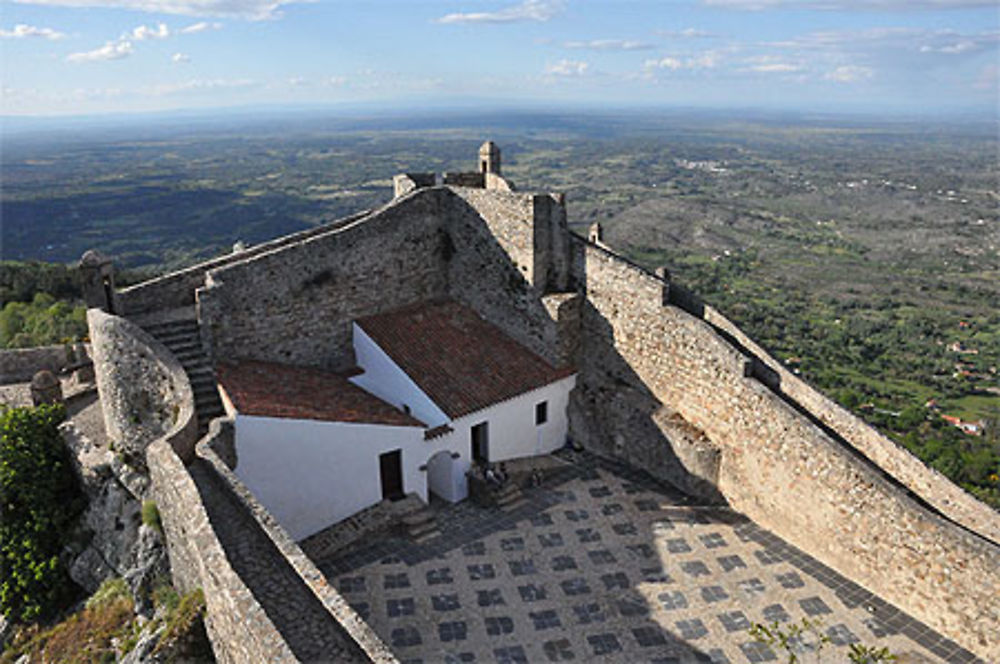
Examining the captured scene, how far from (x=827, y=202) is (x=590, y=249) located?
135 meters

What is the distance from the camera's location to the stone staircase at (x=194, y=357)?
1373 centimetres

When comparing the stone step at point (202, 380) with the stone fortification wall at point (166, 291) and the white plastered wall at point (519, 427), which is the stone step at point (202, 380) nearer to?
the stone fortification wall at point (166, 291)

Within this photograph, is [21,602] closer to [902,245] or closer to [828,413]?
[828,413]

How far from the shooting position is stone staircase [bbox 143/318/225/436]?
13727mm

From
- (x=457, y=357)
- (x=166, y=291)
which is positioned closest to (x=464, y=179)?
(x=457, y=357)

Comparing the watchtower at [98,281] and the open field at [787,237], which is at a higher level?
the watchtower at [98,281]

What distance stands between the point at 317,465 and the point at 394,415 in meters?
2.14

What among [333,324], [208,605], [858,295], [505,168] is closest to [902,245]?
[858,295]

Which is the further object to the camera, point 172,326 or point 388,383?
point 388,383

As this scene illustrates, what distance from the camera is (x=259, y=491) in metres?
12.7

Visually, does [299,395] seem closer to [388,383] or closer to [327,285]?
[388,383]

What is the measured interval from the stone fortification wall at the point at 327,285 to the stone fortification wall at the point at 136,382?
1446 mm

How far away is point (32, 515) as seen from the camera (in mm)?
14234

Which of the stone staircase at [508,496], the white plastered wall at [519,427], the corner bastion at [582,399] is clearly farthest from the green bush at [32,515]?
the stone staircase at [508,496]
